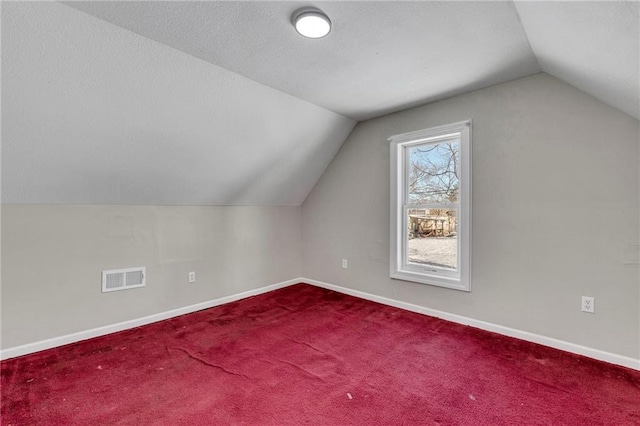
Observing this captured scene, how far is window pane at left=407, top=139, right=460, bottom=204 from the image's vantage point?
3051mm

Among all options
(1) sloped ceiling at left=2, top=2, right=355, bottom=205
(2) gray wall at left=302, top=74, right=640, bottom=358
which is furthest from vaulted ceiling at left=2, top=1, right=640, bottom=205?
(2) gray wall at left=302, top=74, right=640, bottom=358

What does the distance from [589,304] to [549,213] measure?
73 centimetres

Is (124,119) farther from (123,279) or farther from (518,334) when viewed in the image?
(518,334)

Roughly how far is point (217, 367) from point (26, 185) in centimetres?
198

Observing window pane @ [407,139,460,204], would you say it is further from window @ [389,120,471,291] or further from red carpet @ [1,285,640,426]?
red carpet @ [1,285,640,426]

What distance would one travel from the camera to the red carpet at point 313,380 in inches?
64.6

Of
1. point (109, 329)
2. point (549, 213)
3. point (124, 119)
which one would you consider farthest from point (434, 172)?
point (109, 329)

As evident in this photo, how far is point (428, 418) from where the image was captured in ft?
5.32

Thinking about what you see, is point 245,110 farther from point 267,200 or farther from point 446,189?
point 446,189

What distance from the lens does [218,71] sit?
221 centimetres

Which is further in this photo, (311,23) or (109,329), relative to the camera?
(109,329)

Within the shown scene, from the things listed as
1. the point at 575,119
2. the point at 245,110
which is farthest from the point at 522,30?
the point at 245,110

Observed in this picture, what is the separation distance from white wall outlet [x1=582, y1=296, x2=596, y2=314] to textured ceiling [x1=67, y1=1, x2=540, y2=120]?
6.03 ft

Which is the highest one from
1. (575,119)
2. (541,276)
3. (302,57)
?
(302,57)
